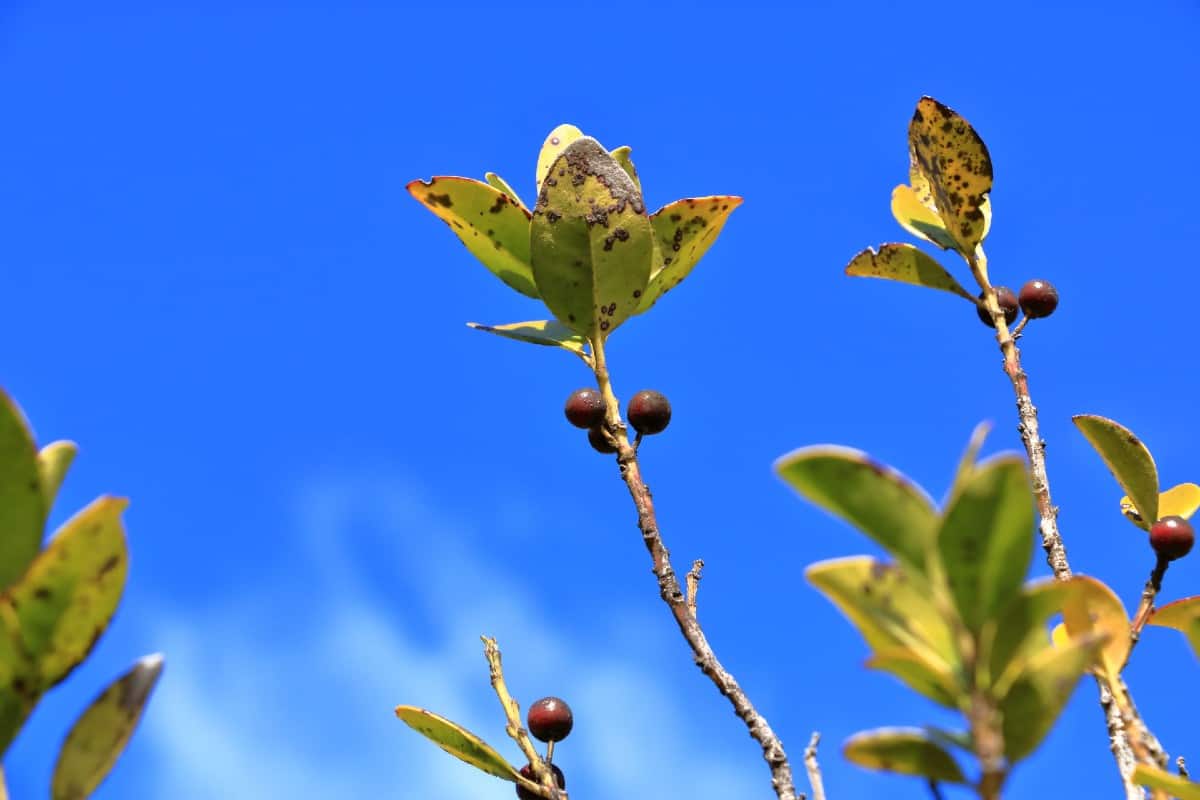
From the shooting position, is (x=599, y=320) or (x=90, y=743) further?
(x=599, y=320)

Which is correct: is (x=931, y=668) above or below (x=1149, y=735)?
below

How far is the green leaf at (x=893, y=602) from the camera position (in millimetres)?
1053

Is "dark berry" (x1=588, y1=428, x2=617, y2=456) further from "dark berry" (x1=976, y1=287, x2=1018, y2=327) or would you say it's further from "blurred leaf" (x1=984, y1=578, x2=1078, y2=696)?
"blurred leaf" (x1=984, y1=578, x2=1078, y2=696)

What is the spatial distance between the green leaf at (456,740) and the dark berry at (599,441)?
559 millimetres

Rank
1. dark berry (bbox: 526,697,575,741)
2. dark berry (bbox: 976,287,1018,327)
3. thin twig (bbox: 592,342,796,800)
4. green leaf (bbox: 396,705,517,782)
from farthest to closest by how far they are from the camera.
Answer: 1. dark berry (bbox: 976,287,1018,327)
2. dark berry (bbox: 526,697,575,741)
3. green leaf (bbox: 396,705,517,782)
4. thin twig (bbox: 592,342,796,800)

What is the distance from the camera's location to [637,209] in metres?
1.99

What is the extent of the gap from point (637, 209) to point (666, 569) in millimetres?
594

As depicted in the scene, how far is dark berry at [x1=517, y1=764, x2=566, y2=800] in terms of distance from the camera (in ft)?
6.25

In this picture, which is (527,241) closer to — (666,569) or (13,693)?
(666,569)

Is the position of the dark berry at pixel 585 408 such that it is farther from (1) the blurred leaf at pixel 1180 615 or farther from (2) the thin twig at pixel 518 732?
(1) the blurred leaf at pixel 1180 615

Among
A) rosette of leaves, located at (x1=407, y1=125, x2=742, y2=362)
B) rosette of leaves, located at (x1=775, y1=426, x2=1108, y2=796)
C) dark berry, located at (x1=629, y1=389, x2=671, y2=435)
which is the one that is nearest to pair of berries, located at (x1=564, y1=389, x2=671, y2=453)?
dark berry, located at (x1=629, y1=389, x2=671, y2=435)

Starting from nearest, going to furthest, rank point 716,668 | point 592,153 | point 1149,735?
1. point 1149,735
2. point 716,668
3. point 592,153

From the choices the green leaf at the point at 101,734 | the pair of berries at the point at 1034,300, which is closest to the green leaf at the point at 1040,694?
the green leaf at the point at 101,734

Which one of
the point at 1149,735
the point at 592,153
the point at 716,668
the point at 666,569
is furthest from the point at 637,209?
the point at 1149,735
